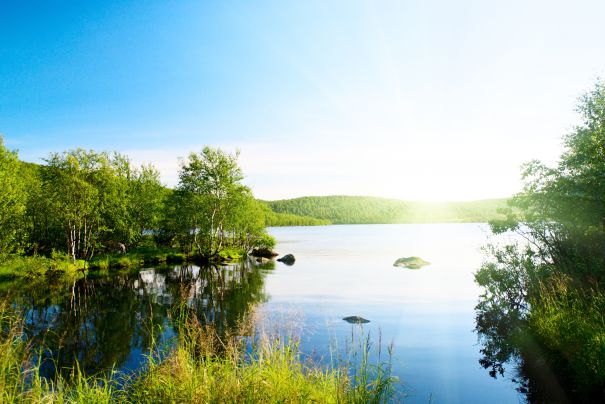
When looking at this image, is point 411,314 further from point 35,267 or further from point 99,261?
point 99,261

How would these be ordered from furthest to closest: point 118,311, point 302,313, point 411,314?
point 411,314, point 118,311, point 302,313

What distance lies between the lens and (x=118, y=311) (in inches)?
973

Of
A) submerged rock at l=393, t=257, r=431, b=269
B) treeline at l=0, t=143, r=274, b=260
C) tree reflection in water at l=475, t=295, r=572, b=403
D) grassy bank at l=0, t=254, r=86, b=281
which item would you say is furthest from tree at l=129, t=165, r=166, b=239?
tree reflection in water at l=475, t=295, r=572, b=403

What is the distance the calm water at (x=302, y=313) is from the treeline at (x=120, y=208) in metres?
9.14

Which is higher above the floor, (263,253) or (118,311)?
(118,311)

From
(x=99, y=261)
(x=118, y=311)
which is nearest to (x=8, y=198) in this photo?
(x=118, y=311)

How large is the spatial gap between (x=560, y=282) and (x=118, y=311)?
2506 centimetres

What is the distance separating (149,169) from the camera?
62469 mm

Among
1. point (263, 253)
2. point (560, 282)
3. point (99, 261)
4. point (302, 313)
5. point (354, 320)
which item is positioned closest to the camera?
point (302, 313)

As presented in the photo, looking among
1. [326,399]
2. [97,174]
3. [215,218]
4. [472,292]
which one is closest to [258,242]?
[215,218]

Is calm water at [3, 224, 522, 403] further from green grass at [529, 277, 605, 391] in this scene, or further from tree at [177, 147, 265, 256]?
tree at [177, 147, 265, 256]

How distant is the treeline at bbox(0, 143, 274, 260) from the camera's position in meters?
41.2

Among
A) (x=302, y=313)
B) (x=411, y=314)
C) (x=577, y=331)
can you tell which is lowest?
(x=411, y=314)

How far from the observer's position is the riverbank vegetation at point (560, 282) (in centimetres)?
1177
